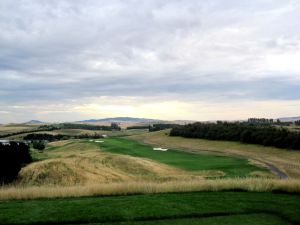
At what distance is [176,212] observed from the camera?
11688 mm

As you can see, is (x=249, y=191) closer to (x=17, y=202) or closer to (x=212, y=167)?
(x=17, y=202)

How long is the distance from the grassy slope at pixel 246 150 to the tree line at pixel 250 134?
4.46 feet

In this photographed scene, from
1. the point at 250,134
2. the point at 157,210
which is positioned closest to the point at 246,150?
the point at 250,134

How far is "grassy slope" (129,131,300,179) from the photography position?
50.1m

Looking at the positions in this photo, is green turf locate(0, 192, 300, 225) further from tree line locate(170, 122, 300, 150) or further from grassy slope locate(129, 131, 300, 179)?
tree line locate(170, 122, 300, 150)

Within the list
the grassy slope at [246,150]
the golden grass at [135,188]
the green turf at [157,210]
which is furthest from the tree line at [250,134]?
the green turf at [157,210]

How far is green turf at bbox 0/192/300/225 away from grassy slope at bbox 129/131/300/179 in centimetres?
2931

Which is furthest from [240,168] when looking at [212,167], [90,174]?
[90,174]

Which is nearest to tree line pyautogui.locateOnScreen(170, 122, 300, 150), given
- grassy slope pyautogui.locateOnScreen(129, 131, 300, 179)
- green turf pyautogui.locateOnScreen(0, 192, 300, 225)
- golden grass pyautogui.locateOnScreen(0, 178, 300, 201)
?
grassy slope pyautogui.locateOnScreen(129, 131, 300, 179)

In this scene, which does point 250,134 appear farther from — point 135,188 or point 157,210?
point 157,210

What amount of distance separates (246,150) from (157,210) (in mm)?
59228

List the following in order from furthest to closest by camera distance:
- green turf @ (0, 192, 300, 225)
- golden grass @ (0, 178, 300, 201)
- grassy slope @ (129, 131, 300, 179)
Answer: grassy slope @ (129, 131, 300, 179)
golden grass @ (0, 178, 300, 201)
green turf @ (0, 192, 300, 225)

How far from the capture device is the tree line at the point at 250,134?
6346 cm

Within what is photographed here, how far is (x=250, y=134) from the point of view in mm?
73875
